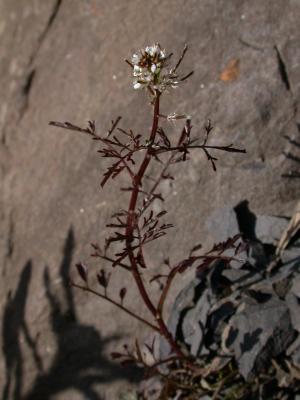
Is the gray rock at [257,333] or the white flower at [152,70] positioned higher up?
the white flower at [152,70]

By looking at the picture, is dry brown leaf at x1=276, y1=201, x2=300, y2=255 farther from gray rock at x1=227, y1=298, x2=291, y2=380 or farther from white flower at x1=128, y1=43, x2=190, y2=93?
white flower at x1=128, y1=43, x2=190, y2=93

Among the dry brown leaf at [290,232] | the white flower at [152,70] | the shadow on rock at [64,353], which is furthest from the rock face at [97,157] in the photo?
the white flower at [152,70]

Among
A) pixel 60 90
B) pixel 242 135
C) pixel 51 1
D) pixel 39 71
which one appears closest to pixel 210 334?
pixel 242 135

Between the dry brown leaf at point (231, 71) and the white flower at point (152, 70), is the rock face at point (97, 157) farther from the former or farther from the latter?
the white flower at point (152, 70)

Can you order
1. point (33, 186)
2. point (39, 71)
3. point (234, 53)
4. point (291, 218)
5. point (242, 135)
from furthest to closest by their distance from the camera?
point (39, 71) → point (33, 186) → point (234, 53) → point (242, 135) → point (291, 218)

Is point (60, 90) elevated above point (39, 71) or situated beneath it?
situated beneath

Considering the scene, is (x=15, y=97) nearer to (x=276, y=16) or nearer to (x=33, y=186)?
(x=33, y=186)

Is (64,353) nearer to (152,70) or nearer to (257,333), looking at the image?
(257,333)

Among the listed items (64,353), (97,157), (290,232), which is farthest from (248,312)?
(97,157)
